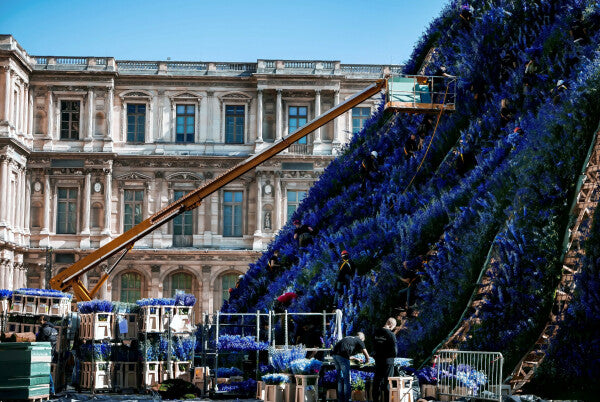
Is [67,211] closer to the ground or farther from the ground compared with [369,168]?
farther from the ground

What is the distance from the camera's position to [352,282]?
17.0 m

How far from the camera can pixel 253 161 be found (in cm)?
2323

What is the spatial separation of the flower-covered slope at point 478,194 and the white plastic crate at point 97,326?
137 inches

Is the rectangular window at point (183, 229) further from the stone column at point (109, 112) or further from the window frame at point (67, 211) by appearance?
the window frame at point (67, 211)

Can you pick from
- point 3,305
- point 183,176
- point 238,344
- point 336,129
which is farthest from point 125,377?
point 336,129

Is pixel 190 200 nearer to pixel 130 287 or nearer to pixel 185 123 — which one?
pixel 130 287

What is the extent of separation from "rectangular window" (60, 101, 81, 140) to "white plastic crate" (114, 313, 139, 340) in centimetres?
2804

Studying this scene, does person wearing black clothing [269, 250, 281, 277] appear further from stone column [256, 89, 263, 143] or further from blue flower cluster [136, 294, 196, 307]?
stone column [256, 89, 263, 143]

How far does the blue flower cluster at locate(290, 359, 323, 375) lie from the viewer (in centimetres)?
1401

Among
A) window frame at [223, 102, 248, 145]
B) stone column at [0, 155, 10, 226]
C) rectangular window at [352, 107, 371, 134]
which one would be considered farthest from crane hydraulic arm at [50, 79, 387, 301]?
rectangular window at [352, 107, 371, 134]

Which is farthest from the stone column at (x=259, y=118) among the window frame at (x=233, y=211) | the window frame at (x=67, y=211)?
the window frame at (x=67, y=211)

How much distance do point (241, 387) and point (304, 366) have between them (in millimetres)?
3520

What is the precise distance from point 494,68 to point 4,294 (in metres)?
10.5

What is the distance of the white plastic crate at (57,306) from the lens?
1855cm
